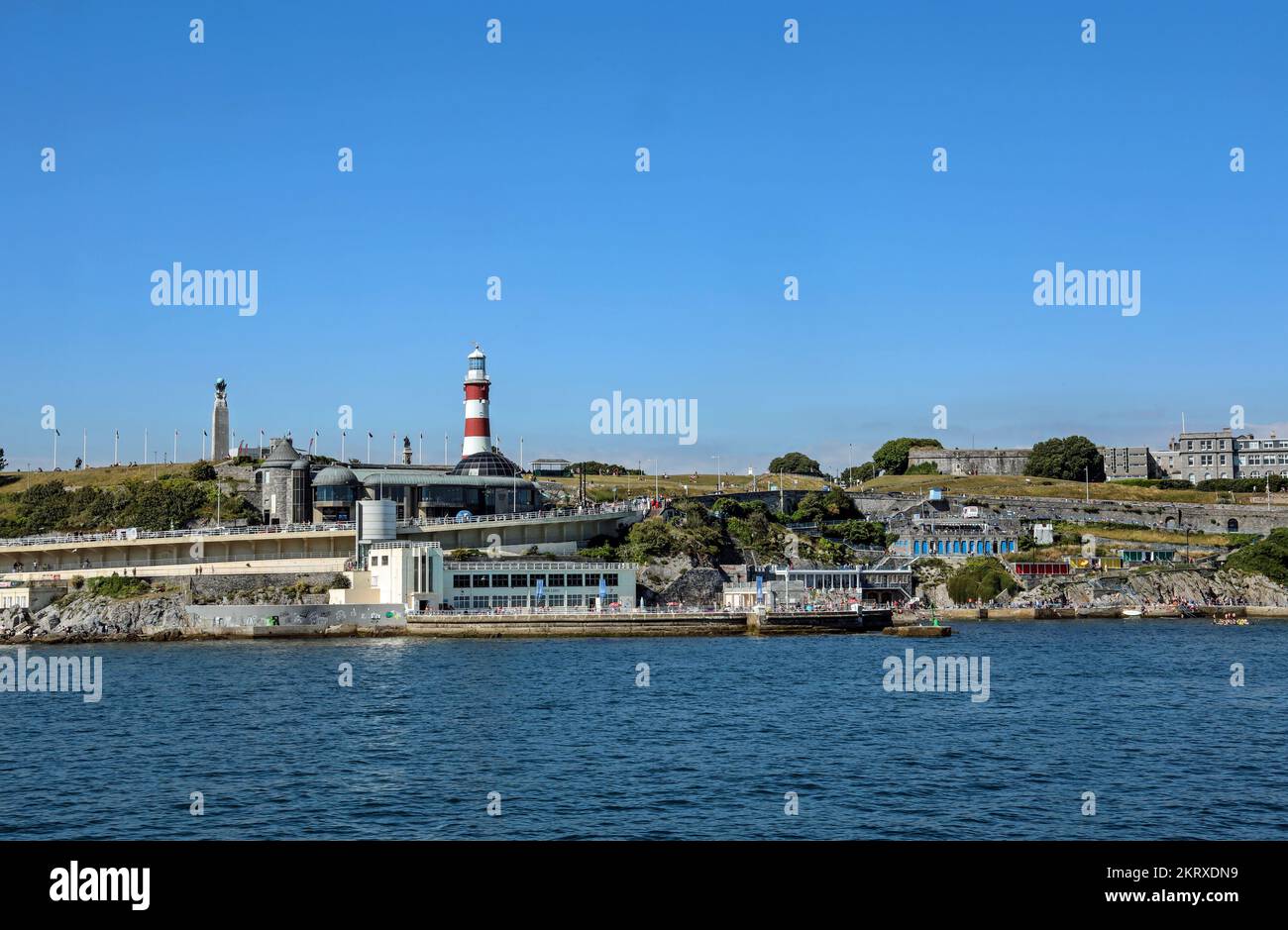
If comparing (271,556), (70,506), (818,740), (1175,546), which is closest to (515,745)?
(818,740)

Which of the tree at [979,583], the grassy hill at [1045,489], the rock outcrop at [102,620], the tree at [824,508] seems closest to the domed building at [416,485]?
the rock outcrop at [102,620]

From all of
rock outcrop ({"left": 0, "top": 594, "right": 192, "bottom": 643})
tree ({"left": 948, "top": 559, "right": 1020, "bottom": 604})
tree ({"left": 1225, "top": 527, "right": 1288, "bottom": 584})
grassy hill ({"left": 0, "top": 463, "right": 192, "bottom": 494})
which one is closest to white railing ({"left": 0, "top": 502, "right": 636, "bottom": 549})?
rock outcrop ({"left": 0, "top": 594, "right": 192, "bottom": 643})

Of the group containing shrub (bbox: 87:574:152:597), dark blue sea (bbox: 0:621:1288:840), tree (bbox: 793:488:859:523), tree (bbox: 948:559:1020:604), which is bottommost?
dark blue sea (bbox: 0:621:1288:840)

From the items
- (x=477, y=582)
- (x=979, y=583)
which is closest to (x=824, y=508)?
(x=979, y=583)

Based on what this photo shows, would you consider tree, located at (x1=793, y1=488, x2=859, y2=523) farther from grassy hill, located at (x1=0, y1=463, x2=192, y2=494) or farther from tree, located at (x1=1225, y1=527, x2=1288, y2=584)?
grassy hill, located at (x1=0, y1=463, x2=192, y2=494)
